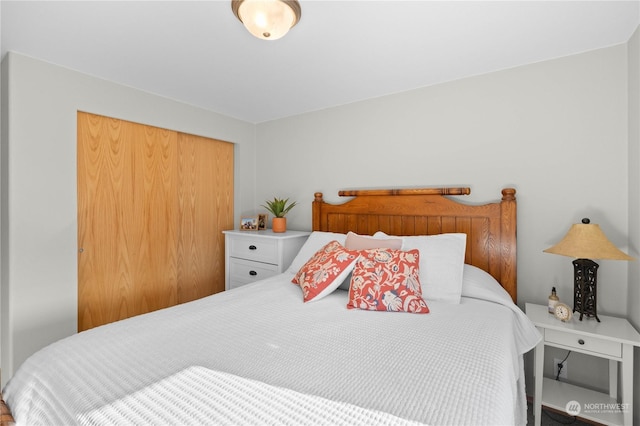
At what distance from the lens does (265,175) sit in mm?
3496

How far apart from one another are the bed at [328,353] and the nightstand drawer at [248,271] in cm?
60

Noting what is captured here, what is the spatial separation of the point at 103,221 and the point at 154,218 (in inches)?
15.4

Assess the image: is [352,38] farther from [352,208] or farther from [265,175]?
[265,175]

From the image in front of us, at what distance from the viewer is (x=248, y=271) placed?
9.50 ft

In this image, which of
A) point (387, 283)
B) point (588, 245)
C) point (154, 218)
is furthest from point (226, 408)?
point (154, 218)

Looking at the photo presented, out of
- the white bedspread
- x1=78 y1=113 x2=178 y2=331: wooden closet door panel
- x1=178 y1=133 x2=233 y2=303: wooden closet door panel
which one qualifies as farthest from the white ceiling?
the white bedspread

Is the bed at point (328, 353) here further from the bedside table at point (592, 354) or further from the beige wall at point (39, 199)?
the beige wall at point (39, 199)

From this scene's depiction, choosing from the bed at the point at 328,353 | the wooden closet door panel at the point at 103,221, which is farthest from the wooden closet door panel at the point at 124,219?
the bed at the point at 328,353

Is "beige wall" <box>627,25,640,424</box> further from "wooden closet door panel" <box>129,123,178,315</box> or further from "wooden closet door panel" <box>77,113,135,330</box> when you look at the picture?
"wooden closet door panel" <box>77,113,135,330</box>

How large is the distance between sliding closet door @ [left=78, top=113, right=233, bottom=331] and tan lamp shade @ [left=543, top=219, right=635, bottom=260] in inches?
115

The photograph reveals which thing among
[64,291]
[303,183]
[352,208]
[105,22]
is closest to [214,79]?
[105,22]

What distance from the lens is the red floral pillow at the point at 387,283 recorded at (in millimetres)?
1608

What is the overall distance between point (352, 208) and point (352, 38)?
1.37 m

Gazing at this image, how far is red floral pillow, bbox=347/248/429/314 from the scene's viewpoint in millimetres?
1608
